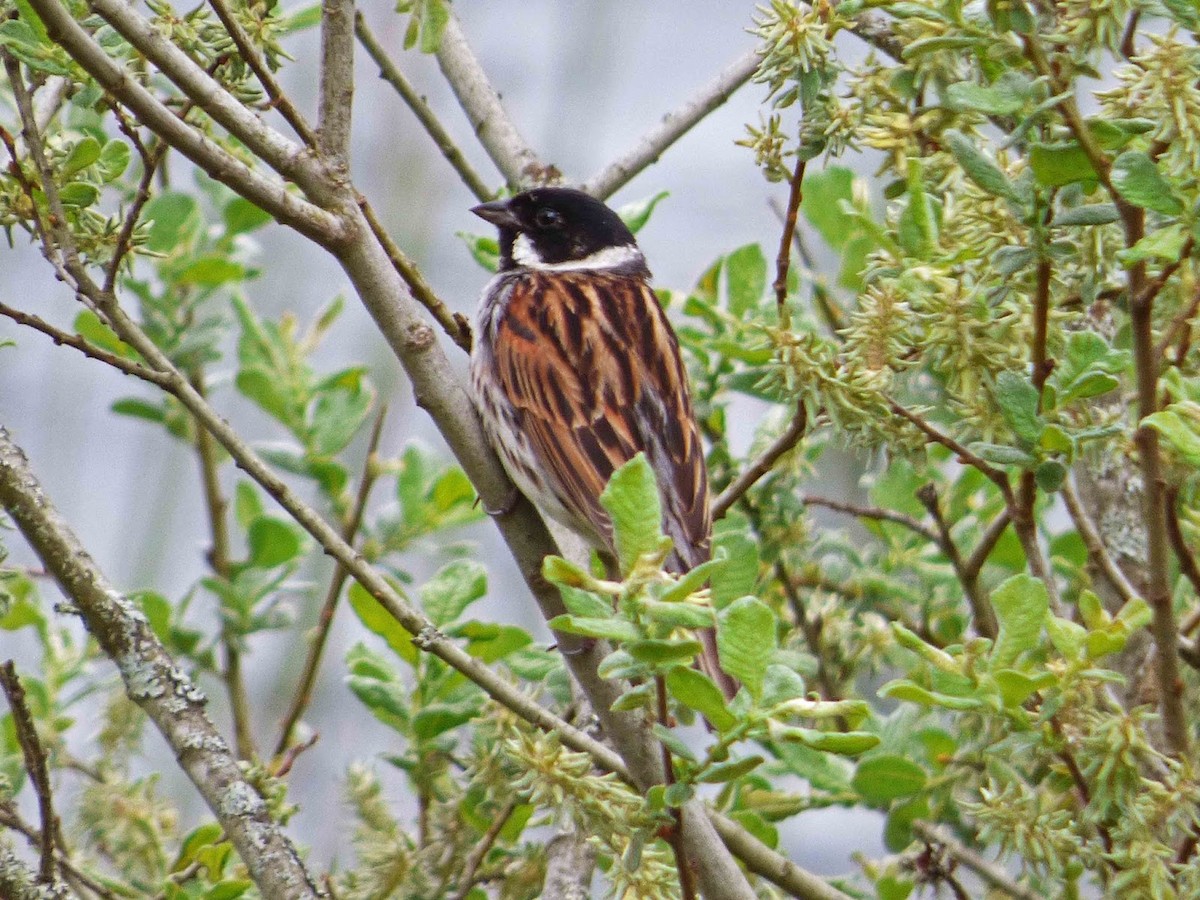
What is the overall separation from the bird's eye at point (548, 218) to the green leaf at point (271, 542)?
75 centimetres

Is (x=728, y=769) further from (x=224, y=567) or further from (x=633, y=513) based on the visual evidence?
(x=224, y=567)

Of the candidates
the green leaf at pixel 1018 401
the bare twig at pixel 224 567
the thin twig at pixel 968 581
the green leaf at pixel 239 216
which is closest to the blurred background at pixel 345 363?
the bare twig at pixel 224 567

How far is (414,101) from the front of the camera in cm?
254

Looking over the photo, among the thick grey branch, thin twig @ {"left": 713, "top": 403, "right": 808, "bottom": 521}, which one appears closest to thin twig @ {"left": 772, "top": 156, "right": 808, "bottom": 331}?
thin twig @ {"left": 713, "top": 403, "right": 808, "bottom": 521}

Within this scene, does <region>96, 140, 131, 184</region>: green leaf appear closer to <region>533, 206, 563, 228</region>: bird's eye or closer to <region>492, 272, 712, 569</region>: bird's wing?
<region>492, 272, 712, 569</region>: bird's wing

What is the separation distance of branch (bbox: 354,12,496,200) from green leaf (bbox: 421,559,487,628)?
774 mm

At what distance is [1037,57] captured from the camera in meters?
1.39

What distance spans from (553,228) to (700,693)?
72.1 inches

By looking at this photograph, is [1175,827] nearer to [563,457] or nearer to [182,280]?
[563,457]

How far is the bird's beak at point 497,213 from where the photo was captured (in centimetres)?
277

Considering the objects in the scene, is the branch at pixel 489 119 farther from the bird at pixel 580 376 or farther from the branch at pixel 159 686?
the branch at pixel 159 686

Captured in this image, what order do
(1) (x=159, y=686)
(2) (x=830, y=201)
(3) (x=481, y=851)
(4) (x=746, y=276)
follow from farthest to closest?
(2) (x=830, y=201)
(4) (x=746, y=276)
(3) (x=481, y=851)
(1) (x=159, y=686)

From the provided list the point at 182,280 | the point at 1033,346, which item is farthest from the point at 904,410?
the point at 182,280

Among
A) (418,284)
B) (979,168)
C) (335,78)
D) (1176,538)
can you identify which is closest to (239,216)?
(418,284)
